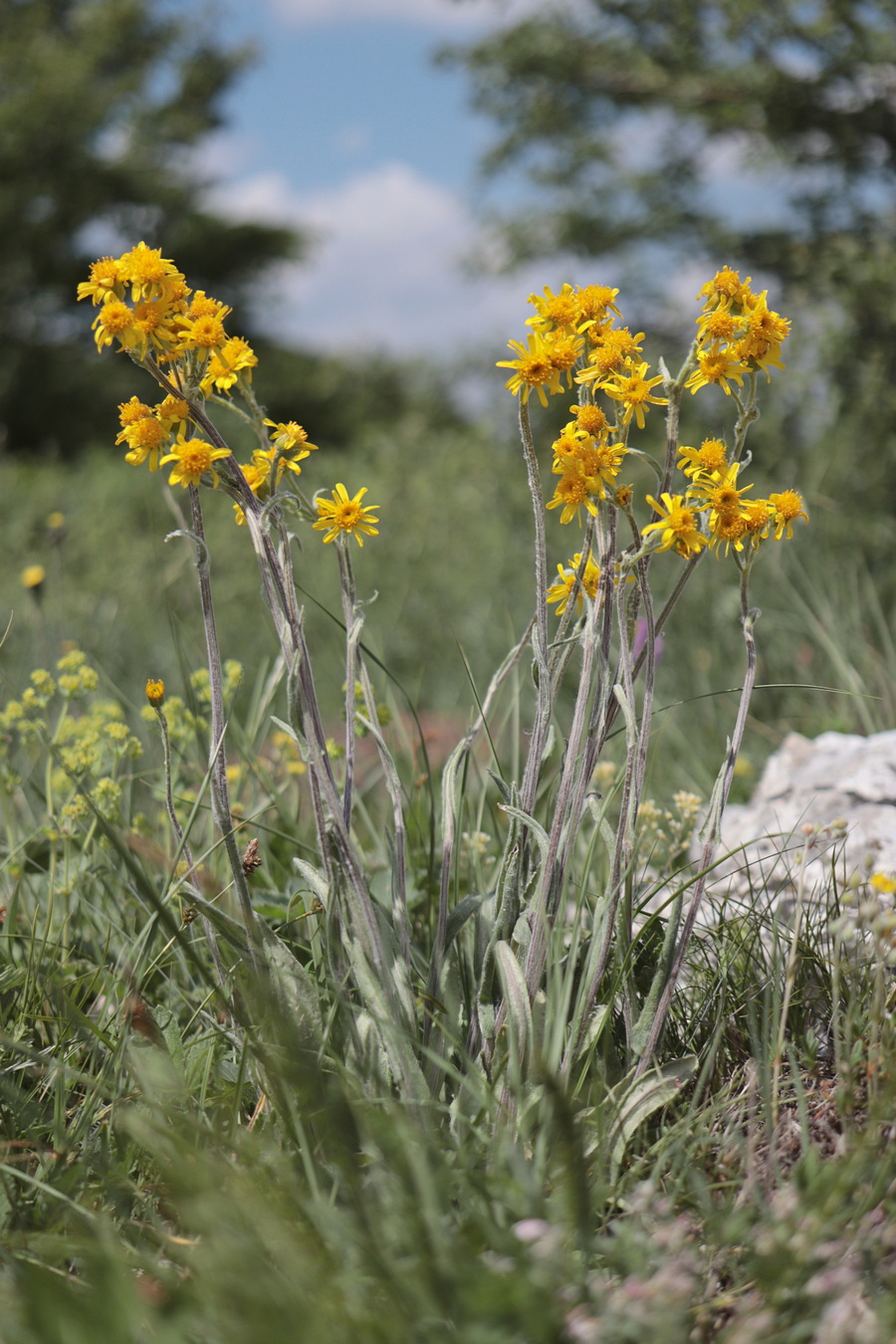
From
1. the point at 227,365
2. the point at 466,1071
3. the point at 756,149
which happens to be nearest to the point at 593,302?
the point at 227,365

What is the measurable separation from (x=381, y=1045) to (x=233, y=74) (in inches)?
560

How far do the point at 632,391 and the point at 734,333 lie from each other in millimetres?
149

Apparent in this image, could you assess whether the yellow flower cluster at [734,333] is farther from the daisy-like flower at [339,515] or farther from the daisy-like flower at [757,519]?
the daisy-like flower at [339,515]

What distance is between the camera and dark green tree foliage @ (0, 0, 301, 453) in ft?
36.7

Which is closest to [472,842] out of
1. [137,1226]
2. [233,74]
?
[137,1226]

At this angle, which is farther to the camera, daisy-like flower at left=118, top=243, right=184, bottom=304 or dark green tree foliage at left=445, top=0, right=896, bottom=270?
dark green tree foliage at left=445, top=0, right=896, bottom=270

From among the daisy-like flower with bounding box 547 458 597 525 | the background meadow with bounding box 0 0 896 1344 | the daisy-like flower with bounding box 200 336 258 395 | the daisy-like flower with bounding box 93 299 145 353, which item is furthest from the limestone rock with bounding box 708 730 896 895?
the daisy-like flower with bounding box 93 299 145 353

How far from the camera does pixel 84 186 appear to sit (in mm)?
11680

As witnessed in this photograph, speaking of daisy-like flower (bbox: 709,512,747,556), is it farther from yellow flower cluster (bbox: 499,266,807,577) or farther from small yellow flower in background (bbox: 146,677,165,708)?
small yellow flower in background (bbox: 146,677,165,708)

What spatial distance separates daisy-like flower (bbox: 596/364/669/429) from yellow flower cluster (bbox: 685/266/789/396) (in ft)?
0.22

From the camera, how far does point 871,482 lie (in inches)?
165

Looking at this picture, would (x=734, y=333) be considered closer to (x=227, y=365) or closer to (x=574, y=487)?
(x=574, y=487)

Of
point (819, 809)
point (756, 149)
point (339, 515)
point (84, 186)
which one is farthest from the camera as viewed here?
point (84, 186)

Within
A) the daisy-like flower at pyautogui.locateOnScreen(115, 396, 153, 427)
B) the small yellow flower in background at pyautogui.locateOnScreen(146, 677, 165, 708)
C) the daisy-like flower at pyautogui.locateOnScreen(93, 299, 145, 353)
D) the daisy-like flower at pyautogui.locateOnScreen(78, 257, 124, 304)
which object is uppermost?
the daisy-like flower at pyautogui.locateOnScreen(78, 257, 124, 304)
